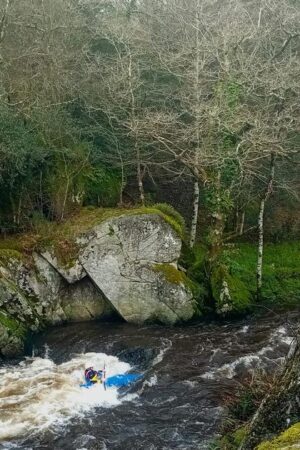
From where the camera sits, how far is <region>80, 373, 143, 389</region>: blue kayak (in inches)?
A: 508

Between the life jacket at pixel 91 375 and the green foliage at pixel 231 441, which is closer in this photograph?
the green foliage at pixel 231 441

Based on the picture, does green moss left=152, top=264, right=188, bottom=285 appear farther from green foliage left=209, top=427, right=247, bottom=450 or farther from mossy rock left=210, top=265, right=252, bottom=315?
green foliage left=209, top=427, right=247, bottom=450

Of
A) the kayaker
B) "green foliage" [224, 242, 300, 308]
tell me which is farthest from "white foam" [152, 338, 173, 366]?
"green foliage" [224, 242, 300, 308]

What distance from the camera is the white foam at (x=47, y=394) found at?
1120 cm

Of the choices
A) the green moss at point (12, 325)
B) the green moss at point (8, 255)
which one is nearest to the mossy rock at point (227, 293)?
the green moss at point (12, 325)

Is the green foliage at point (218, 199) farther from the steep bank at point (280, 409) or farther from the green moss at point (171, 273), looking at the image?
the steep bank at point (280, 409)

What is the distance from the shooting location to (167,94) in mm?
21188

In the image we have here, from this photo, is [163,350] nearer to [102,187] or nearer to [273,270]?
[273,270]

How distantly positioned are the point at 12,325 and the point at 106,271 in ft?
12.0

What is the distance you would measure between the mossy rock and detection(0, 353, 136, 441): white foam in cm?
503

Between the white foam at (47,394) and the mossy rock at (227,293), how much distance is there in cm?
503

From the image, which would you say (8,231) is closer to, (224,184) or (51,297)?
(51,297)

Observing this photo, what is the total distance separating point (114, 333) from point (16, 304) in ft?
11.2

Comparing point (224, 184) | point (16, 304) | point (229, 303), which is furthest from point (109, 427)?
point (224, 184)
